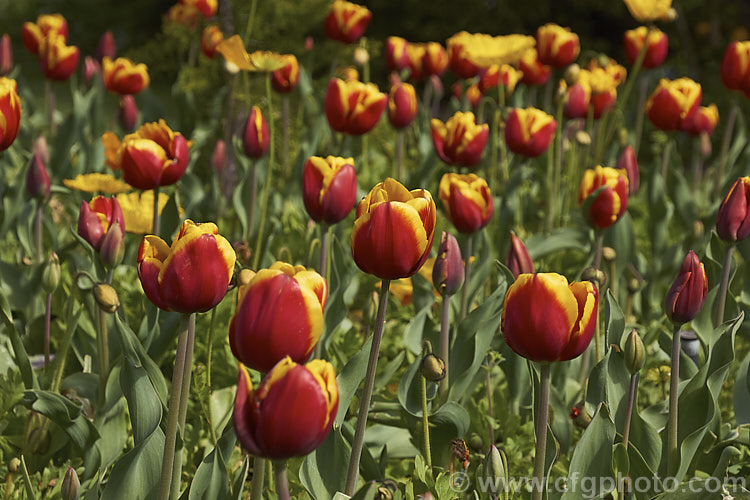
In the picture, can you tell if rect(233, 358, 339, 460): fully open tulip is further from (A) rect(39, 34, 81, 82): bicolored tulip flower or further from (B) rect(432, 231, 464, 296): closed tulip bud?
(A) rect(39, 34, 81, 82): bicolored tulip flower

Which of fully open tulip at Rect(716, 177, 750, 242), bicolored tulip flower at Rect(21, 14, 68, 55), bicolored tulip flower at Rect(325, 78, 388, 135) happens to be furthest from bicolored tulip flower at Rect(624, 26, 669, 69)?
bicolored tulip flower at Rect(21, 14, 68, 55)

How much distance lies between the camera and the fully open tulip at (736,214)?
1676 millimetres

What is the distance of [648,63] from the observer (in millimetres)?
3564

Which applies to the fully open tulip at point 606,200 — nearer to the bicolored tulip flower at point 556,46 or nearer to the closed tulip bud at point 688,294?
the closed tulip bud at point 688,294

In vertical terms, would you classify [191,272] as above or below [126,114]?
above

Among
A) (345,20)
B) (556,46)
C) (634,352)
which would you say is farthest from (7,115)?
(556,46)

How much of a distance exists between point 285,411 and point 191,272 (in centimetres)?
32

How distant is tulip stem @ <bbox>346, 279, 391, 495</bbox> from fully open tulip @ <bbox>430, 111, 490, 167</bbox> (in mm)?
1153

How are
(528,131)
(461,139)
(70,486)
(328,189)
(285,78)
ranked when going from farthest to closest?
(285,78)
(528,131)
(461,139)
(328,189)
(70,486)

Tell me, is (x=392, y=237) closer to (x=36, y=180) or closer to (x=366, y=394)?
(x=366, y=394)

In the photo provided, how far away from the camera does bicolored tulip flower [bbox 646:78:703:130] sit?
2.83 m

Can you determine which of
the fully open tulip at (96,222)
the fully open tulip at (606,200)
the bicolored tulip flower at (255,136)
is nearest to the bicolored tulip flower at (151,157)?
the fully open tulip at (96,222)

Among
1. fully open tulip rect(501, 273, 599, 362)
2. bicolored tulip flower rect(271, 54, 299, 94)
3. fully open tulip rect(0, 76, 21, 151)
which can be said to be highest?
fully open tulip rect(501, 273, 599, 362)

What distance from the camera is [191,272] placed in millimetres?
1139
